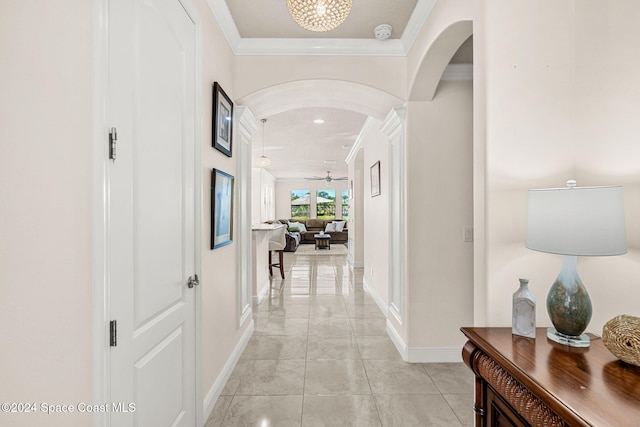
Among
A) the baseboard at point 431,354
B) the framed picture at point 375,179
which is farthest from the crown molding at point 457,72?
the baseboard at point 431,354

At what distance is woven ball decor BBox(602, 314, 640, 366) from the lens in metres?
0.94

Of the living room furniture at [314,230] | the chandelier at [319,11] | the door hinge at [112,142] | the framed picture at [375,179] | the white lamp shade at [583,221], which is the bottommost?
the living room furniture at [314,230]

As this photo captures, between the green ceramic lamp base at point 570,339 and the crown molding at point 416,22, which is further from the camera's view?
the crown molding at point 416,22

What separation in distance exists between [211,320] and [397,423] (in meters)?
1.36

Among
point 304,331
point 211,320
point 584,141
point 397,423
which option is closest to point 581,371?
point 584,141

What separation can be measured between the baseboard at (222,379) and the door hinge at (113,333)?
3.75 ft

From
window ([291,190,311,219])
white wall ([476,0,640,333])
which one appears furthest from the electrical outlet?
window ([291,190,311,219])

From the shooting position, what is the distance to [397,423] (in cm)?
194

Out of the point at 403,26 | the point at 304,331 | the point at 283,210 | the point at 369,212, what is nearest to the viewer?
the point at 403,26

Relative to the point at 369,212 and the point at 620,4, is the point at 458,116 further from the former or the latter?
the point at 369,212

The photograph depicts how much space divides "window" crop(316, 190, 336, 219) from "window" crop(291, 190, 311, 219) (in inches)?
16.6

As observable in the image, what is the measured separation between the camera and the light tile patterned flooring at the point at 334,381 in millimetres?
1998

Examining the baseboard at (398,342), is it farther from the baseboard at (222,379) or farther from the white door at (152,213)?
the white door at (152,213)

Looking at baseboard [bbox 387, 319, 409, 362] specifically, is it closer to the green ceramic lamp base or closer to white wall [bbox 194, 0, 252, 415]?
white wall [bbox 194, 0, 252, 415]
